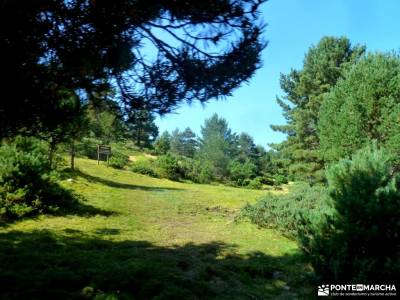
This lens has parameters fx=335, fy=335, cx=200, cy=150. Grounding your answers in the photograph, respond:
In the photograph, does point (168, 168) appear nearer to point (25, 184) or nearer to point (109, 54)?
point (25, 184)

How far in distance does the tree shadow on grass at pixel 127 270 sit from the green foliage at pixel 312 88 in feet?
72.2

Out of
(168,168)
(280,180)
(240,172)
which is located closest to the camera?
(168,168)

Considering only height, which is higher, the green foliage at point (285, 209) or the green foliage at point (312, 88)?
the green foliage at point (312, 88)

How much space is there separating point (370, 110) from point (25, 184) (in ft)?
42.3

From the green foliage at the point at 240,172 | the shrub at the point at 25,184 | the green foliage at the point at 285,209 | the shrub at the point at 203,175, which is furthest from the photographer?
the green foliage at the point at 240,172

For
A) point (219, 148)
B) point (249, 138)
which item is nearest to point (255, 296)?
point (219, 148)

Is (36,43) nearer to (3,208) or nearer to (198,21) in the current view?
(198,21)

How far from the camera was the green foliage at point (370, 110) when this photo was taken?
13211 millimetres

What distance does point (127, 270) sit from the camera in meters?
5.50

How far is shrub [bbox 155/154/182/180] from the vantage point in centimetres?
2938
